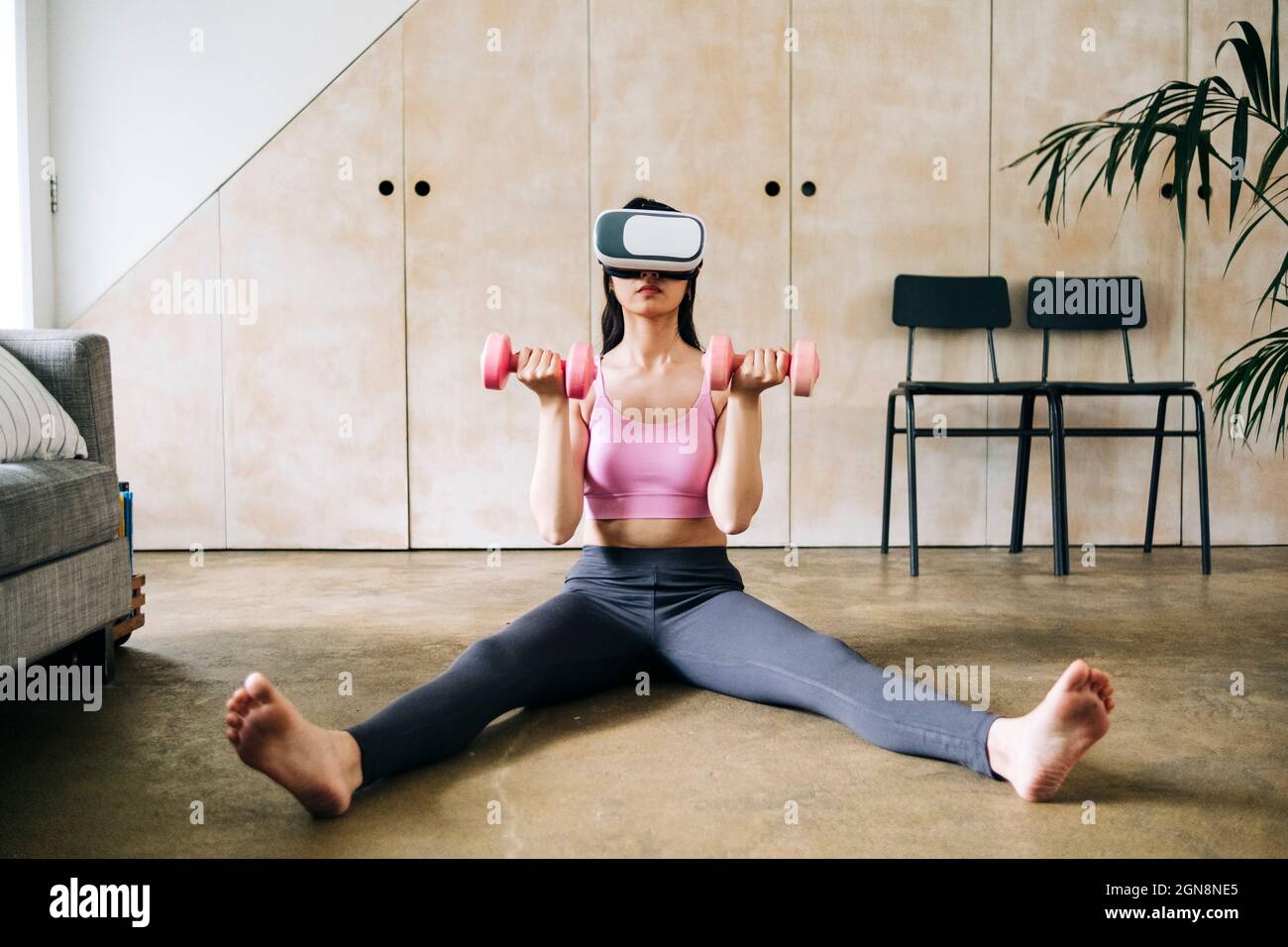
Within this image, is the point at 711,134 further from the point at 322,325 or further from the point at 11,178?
the point at 11,178

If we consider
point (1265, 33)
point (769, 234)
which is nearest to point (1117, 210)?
point (1265, 33)

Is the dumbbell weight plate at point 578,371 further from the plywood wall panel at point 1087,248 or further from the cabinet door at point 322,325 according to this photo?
the plywood wall panel at point 1087,248

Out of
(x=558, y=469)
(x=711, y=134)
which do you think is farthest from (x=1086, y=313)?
(x=558, y=469)

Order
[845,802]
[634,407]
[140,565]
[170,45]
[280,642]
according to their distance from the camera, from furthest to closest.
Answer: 1. [170,45]
2. [140,565]
3. [280,642]
4. [634,407]
5. [845,802]

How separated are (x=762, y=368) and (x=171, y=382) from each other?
8.31 feet

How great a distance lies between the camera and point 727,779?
4.00ft

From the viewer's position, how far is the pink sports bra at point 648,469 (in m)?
1.55

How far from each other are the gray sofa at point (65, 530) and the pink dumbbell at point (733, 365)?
1079 millimetres

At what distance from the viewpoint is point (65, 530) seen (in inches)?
62.8
